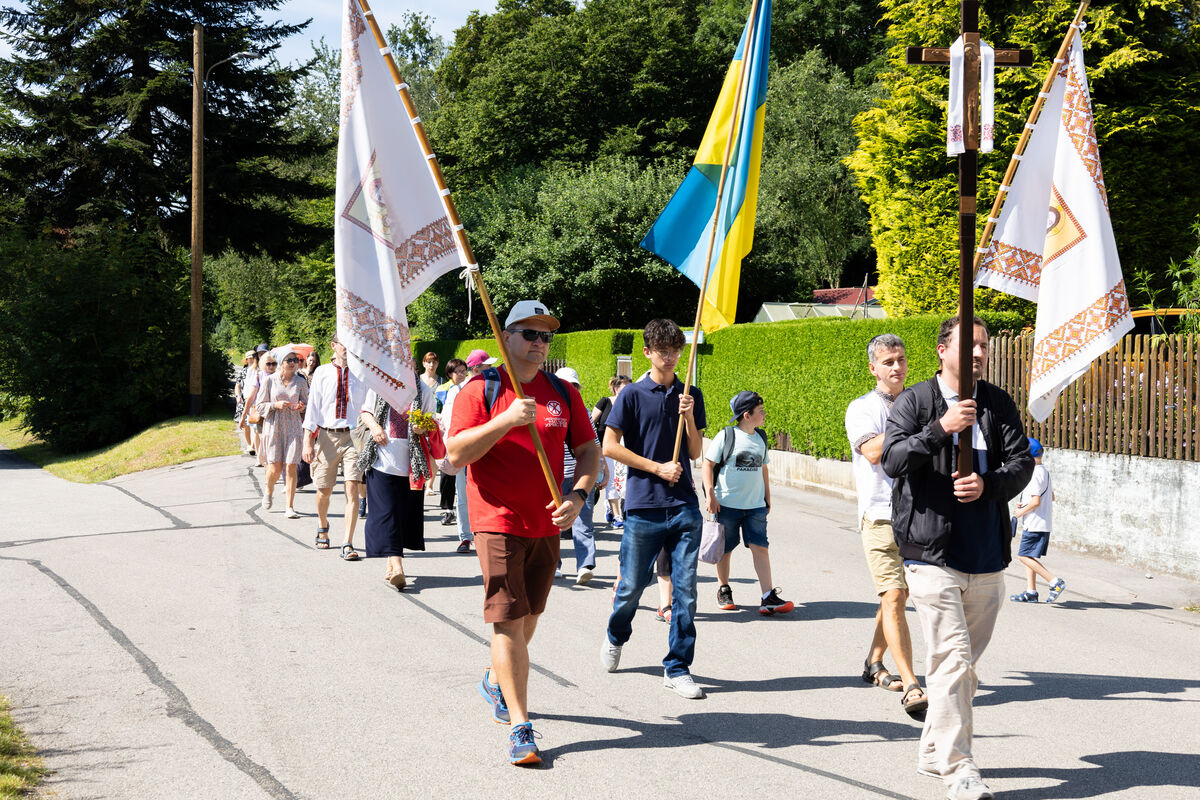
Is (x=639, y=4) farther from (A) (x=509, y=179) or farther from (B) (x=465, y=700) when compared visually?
(B) (x=465, y=700)

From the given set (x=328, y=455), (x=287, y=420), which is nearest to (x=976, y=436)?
(x=328, y=455)

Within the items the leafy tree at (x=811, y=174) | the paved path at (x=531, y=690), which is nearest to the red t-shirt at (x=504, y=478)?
the paved path at (x=531, y=690)

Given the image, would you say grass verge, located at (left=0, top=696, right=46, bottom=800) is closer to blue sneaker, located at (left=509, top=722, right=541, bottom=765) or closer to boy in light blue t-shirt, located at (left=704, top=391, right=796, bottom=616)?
blue sneaker, located at (left=509, top=722, right=541, bottom=765)

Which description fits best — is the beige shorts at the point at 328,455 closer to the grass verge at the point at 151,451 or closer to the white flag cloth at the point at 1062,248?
the white flag cloth at the point at 1062,248

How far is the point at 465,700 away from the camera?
5758mm

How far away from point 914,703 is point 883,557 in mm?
837

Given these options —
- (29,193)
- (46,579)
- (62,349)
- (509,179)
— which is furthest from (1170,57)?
(29,193)

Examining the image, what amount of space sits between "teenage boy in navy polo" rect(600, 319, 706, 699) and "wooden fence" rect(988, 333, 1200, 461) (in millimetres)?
5427

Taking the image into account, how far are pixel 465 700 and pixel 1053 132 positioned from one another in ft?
14.0

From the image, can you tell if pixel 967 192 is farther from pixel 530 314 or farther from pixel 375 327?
pixel 375 327

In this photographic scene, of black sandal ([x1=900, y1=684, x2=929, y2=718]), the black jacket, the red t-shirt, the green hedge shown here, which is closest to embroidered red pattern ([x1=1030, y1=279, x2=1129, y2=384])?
the black jacket

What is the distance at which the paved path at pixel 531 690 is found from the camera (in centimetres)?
464

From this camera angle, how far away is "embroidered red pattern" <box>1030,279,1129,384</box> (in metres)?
5.34

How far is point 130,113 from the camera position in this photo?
95.6ft
